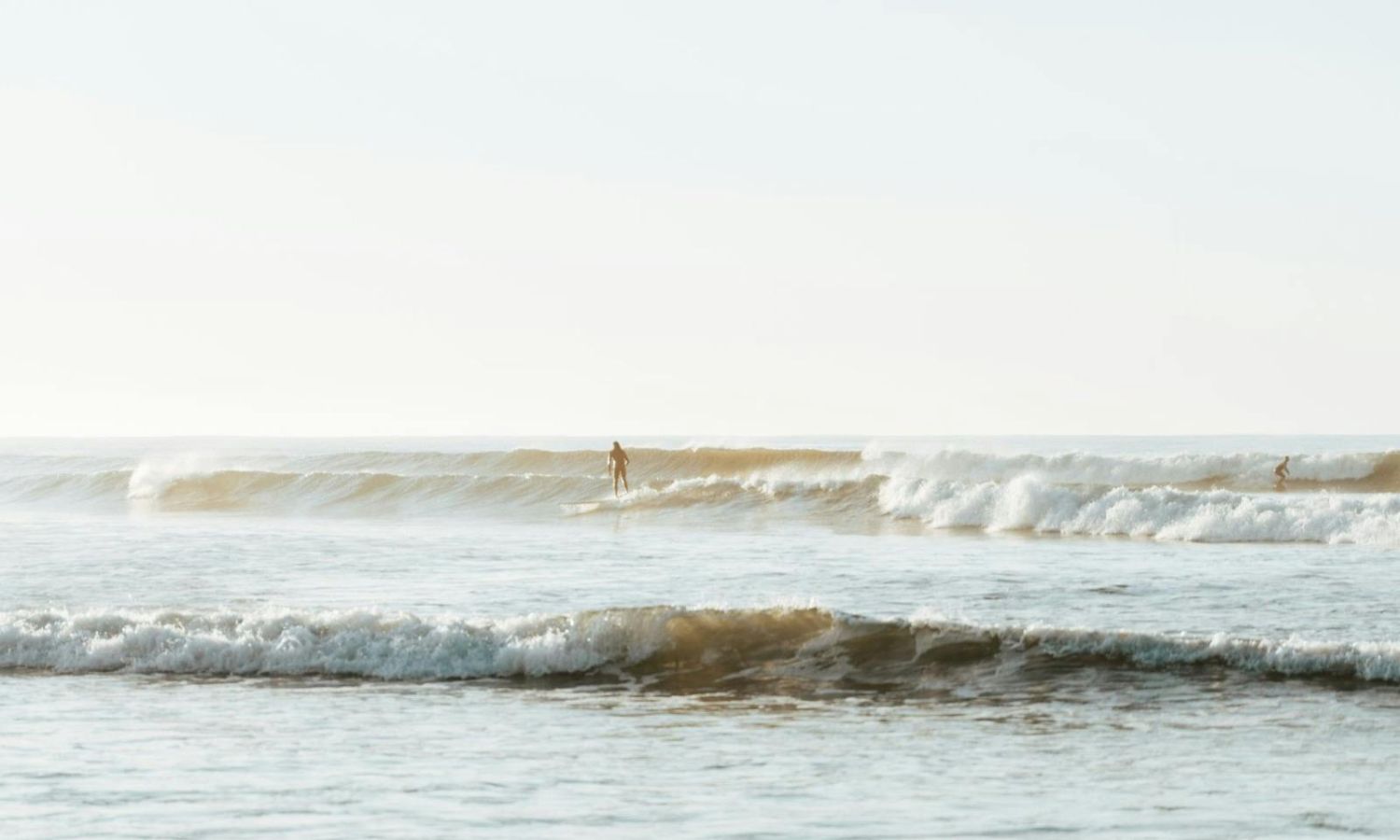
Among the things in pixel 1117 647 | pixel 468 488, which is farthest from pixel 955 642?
pixel 468 488

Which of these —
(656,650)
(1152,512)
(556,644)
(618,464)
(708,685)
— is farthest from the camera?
(618,464)

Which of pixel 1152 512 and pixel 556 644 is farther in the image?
pixel 1152 512

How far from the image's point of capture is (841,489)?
4169 centimetres

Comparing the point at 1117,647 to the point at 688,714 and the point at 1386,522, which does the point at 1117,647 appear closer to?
the point at 688,714

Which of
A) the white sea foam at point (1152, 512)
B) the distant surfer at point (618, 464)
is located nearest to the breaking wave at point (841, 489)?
the white sea foam at point (1152, 512)

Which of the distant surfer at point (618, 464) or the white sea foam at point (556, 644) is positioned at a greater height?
the distant surfer at point (618, 464)

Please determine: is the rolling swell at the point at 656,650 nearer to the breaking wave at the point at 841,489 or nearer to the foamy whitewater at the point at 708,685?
the foamy whitewater at the point at 708,685

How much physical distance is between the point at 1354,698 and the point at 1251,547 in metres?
15.3

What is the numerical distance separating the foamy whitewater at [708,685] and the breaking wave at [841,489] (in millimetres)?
1597

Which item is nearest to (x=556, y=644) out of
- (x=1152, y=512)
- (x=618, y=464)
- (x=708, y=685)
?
(x=708, y=685)

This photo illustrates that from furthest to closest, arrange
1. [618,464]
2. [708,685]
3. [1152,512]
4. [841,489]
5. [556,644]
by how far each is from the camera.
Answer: [618,464] → [841,489] → [1152,512] → [556,644] → [708,685]

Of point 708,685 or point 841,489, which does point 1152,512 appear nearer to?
point 841,489

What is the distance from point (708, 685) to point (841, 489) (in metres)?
27.5

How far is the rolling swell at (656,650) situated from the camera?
46.0ft
